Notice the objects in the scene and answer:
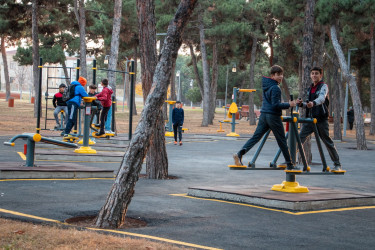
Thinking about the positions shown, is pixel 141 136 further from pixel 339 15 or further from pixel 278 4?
pixel 278 4

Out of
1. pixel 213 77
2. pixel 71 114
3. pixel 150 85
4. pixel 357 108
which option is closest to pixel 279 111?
pixel 150 85

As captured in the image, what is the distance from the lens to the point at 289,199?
907 centimetres

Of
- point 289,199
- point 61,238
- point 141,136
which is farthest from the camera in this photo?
point 289,199

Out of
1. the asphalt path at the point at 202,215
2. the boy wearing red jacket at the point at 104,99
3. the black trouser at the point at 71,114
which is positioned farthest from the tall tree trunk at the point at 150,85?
the boy wearing red jacket at the point at 104,99

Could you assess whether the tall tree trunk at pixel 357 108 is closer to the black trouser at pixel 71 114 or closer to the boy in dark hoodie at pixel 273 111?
the black trouser at pixel 71 114

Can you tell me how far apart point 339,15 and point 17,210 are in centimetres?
2259

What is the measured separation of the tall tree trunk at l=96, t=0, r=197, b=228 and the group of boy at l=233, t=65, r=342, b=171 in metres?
2.17

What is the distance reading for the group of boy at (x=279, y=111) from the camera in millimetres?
9445

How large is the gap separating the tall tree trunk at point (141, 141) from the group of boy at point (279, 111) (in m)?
2.17

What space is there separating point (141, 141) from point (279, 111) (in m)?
2.79

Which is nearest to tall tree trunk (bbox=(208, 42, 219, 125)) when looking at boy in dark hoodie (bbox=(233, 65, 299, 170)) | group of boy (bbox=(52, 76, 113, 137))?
group of boy (bbox=(52, 76, 113, 137))

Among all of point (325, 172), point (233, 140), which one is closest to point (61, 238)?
point (325, 172)

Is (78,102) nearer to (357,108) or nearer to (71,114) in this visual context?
(71,114)

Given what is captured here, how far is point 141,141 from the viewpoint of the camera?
24.8ft
